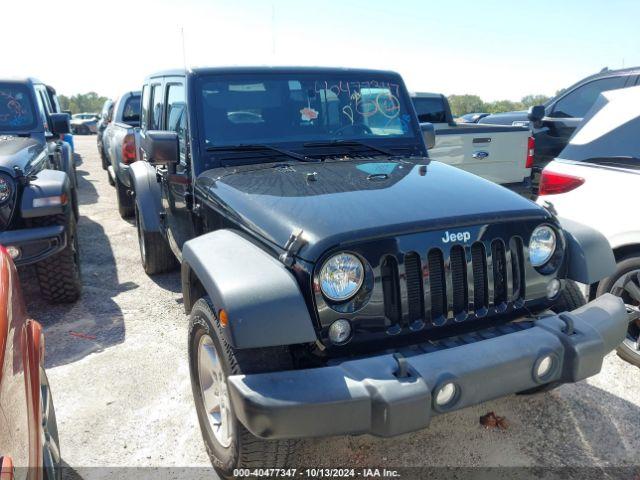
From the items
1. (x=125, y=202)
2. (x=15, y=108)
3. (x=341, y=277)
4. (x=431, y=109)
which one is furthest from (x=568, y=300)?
(x=125, y=202)

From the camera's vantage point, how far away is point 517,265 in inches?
100

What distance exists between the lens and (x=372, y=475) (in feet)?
8.64

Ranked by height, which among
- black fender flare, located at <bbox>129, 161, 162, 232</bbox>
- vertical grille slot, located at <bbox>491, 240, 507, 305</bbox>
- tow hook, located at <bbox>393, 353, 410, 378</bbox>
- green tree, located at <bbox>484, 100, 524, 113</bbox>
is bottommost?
green tree, located at <bbox>484, 100, 524, 113</bbox>

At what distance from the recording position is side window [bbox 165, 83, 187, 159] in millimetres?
3666

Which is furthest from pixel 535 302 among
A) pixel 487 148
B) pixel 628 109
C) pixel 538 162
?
pixel 538 162

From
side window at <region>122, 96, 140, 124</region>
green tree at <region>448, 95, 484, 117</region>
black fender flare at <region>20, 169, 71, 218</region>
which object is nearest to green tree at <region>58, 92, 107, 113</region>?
green tree at <region>448, 95, 484, 117</region>

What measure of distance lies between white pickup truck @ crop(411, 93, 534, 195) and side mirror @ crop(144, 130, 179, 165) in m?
3.69

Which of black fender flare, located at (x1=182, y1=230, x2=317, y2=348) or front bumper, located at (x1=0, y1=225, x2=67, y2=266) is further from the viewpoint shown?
front bumper, located at (x1=0, y1=225, x2=67, y2=266)

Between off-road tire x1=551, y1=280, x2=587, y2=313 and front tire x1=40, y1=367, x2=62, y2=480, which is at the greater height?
off-road tire x1=551, y1=280, x2=587, y2=313

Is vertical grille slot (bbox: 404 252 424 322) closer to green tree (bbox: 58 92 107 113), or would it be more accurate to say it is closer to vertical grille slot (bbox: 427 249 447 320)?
vertical grille slot (bbox: 427 249 447 320)

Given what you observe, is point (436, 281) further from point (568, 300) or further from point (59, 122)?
point (59, 122)

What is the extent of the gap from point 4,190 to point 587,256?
399 cm

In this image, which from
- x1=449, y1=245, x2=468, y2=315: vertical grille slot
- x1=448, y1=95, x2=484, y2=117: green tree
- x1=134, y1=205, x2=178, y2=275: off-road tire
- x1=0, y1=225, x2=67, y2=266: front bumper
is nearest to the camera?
x1=449, y1=245, x2=468, y2=315: vertical grille slot

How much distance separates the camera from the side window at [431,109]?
8328 millimetres
